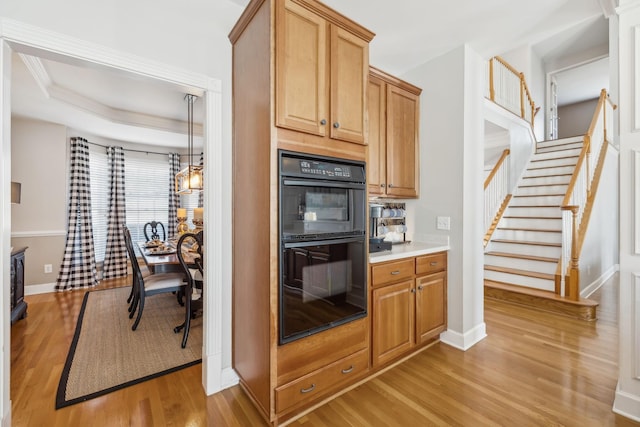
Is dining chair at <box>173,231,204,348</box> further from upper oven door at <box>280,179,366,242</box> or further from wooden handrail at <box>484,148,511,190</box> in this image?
wooden handrail at <box>484,148,511,190</box>

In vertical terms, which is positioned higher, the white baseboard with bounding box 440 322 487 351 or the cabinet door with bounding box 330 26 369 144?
the cabinet door with bounding box 330 26 369 144

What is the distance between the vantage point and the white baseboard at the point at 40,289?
416cm

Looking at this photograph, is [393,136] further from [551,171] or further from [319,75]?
[551,171]

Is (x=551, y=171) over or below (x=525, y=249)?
over

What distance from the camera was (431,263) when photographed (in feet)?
8.41

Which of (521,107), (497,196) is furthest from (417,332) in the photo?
(521,107)

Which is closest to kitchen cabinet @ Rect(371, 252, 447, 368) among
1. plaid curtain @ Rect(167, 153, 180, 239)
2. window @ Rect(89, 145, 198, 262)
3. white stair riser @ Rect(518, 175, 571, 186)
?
white stair riser @ Rect(518, 175, 571, 186)

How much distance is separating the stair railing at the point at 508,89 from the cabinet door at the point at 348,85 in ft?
11.0

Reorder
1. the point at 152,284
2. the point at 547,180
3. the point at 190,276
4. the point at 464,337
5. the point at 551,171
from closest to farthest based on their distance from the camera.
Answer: the point at 464,337 < the point at 190,276 < the point at 152,284 < the point at 547,180 < the point at 551,171

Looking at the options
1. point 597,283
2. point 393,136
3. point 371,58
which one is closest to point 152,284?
point 393,136

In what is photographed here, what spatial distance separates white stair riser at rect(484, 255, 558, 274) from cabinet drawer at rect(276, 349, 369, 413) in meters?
3.46

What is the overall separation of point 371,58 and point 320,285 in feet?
7.77

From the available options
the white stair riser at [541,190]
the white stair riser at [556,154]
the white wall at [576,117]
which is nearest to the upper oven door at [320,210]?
the white stair riser at [541,190]

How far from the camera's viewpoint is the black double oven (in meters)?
1.63
